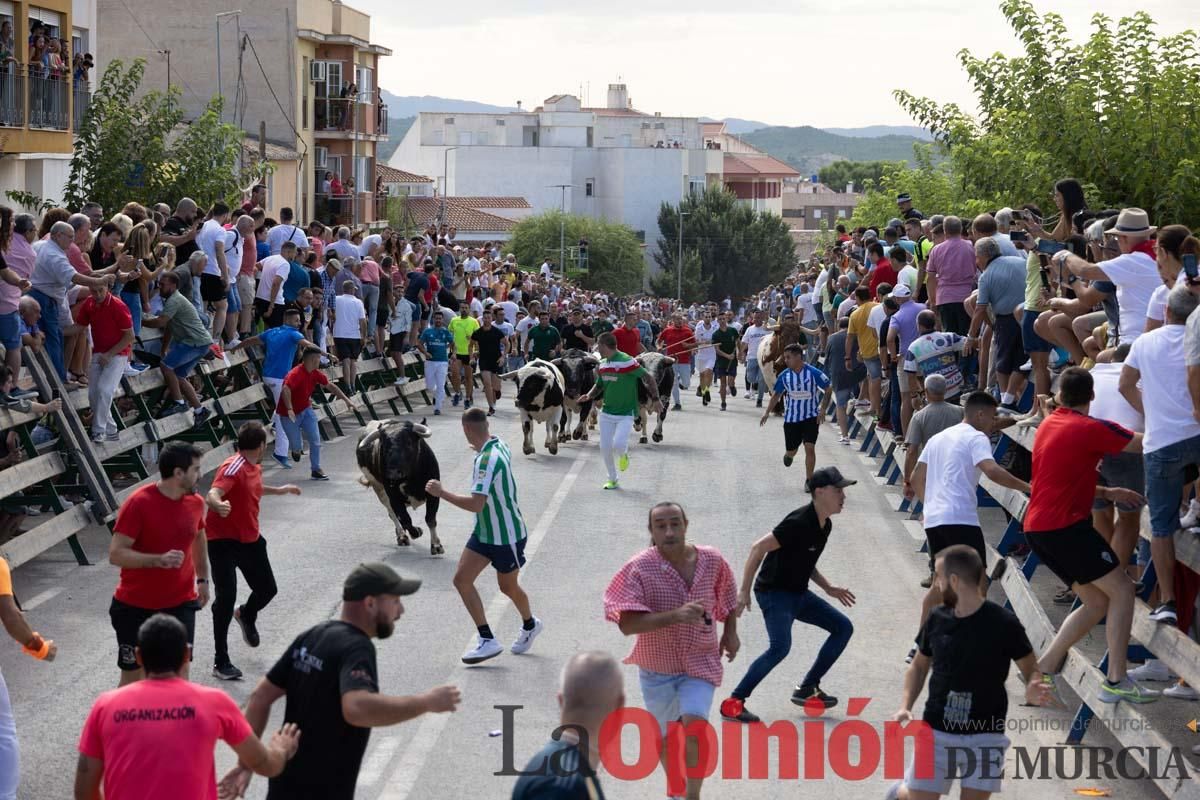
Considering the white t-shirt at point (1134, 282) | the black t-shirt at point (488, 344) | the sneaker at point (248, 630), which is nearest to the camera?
the white t-shirt at point (1134, 282)

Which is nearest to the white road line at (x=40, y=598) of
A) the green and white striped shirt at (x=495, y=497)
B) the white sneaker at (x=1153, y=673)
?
the green and white striped shirt at (x=495, y=497)

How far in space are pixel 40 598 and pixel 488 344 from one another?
43.4 ft

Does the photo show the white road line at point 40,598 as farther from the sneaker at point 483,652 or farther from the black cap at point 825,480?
the black cap at point 825,480

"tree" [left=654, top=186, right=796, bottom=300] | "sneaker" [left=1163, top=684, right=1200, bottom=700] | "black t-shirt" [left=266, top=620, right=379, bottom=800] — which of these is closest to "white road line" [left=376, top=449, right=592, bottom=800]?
"black t-shirt" [left=266, top=620, right=379, bottom=800]

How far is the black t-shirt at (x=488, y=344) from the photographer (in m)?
26.5

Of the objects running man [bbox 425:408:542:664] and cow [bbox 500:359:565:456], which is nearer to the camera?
running man [bbox 425:408:542:664]

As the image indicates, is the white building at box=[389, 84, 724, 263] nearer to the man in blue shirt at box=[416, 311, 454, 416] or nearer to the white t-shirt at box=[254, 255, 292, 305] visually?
the man in blue shirt at box=[416, 311, 454, 416]

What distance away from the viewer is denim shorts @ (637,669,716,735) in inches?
344

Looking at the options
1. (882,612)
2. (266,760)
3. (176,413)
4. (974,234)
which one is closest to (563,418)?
(176,413)

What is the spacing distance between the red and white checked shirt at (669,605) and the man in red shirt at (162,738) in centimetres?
255

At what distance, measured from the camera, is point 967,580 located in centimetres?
794

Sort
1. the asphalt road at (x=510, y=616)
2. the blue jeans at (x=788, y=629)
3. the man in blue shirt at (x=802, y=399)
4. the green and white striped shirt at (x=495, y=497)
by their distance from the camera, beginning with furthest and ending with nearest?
the man in blue shirt at (x=802, y=399), the green and white striped shirt at (x=495, y=497), the blue jeans at (x=788, y=629), the asphalt road at (x=510, y=616)

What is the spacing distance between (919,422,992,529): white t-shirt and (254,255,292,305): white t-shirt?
12.3 metres

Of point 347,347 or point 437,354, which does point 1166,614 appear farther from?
point 437,354
